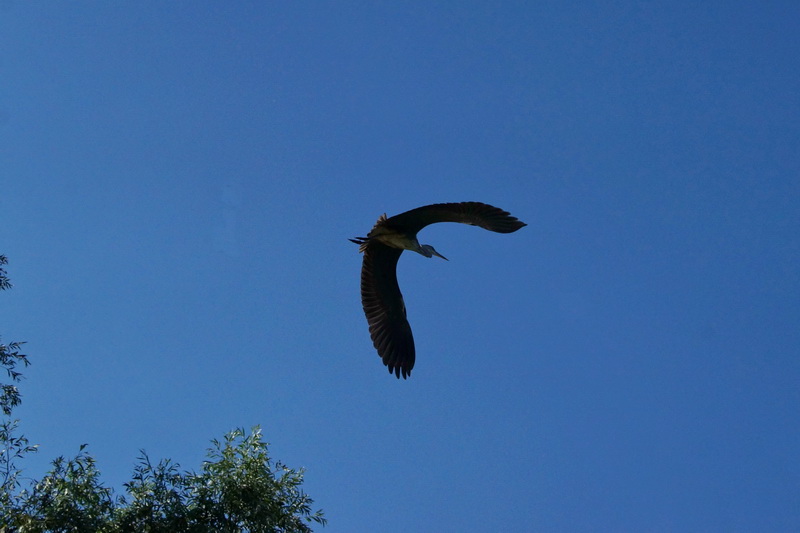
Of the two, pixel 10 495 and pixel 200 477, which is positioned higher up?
pixel 200 477

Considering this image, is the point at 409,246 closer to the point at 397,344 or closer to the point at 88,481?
the point at 397,344

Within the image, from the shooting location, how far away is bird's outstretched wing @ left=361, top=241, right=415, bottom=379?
13562 millimetres

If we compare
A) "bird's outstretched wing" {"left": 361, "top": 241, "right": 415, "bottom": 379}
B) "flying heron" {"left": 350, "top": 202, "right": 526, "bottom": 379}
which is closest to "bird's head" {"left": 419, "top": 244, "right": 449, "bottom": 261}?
"flying heron" {"left": 350, "top": 202, "right": 526, "bottom": 379}

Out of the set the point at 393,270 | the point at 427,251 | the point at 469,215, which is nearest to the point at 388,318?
the point at 393,270

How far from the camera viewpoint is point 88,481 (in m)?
10.6

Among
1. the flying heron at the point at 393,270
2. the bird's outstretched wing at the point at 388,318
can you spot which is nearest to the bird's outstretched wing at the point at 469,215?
the flying heron at the point at 393,270

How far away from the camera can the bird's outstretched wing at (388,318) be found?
13.6 m

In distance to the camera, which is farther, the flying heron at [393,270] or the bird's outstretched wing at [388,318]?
the bird's outstretched wing at [388,318]

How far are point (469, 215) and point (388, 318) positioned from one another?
2.81 metres

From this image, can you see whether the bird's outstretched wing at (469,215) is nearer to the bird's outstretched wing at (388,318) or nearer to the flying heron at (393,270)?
the flying heron at (393,270)

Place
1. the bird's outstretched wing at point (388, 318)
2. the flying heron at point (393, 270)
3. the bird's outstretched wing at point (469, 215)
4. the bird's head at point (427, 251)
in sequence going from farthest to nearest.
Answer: the bird's outstretched wing at point (388, 318), the bird's head at point (427, 251), the flying heron at point (393, 270), the bird's outstretched wing at point (469, 215)

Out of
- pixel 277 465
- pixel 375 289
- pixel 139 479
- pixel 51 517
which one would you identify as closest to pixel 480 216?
pixel 375 289

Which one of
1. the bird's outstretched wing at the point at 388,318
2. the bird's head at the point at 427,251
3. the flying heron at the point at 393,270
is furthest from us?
the bird's outstretched wing at the point at 388,318

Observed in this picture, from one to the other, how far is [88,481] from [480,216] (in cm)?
508
